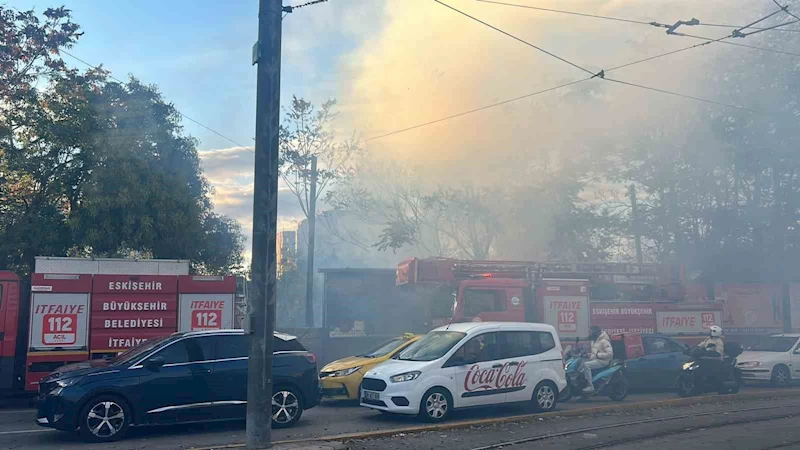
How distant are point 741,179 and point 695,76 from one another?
489cm

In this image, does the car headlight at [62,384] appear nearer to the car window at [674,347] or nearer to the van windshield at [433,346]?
the van windshield at [433,346]

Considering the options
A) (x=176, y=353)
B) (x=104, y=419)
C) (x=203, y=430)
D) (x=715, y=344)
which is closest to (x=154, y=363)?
(x=176, y=353)

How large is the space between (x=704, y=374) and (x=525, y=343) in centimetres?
537

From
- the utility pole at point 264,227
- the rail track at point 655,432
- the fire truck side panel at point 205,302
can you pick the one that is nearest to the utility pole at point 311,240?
the fire truck side panel at point 205,302

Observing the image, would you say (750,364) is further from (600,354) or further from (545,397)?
(545,397)

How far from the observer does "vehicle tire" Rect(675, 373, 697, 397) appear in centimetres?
1509

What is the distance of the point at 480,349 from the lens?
461 inches

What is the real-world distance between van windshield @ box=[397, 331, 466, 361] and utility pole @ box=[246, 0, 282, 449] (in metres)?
3.67

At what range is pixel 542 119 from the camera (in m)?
30.0

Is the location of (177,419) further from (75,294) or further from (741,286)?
(741,286)

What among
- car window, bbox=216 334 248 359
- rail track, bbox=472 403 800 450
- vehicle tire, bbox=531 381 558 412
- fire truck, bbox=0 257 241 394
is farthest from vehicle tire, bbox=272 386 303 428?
fire truck, bbox=0 257 241 394

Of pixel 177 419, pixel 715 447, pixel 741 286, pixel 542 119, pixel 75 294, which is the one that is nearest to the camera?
pixel 715 447

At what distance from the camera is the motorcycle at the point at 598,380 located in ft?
46.2

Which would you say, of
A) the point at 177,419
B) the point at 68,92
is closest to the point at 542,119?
the point at 68,92
